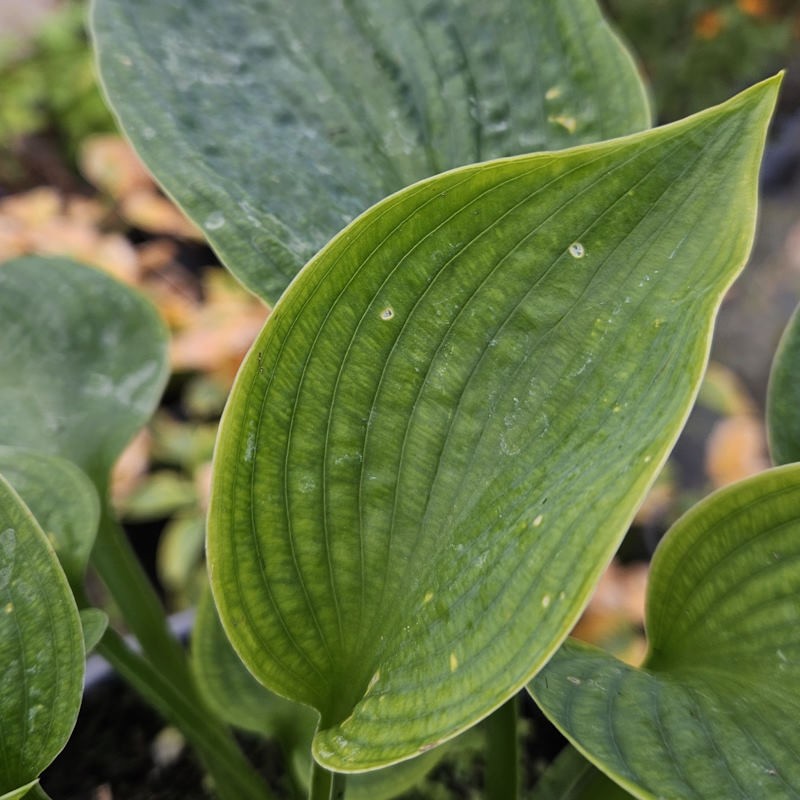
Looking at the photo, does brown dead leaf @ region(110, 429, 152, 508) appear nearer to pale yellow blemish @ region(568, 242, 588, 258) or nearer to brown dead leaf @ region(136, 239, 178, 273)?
brown dead leaf @ region(136, 239, 178, 273)

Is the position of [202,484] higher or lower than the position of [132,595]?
lower

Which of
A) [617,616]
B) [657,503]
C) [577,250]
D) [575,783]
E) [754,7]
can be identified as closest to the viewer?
[577,250]

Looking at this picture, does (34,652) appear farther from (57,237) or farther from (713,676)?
(57,237)

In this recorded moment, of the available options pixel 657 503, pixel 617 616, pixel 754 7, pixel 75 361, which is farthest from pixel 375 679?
pixel 754 7

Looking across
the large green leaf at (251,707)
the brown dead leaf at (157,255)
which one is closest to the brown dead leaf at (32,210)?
the brown dead leaf at (157,255)

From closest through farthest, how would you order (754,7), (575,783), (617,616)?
(575,783), (617,616), (754,7)

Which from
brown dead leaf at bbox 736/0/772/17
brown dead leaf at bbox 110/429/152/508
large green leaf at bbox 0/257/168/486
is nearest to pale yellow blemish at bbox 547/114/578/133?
large green leaf at bbox 0/257/168/486

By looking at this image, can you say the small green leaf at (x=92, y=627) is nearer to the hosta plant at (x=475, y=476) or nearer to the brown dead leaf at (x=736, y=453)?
the hosta plant at (x=475, y=476)
